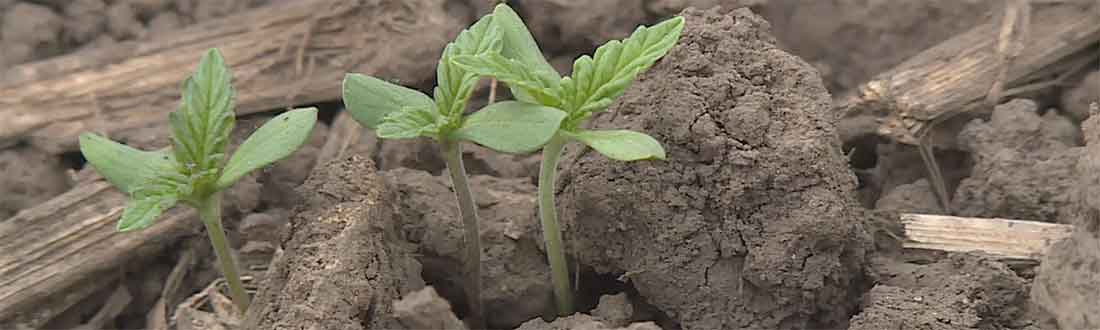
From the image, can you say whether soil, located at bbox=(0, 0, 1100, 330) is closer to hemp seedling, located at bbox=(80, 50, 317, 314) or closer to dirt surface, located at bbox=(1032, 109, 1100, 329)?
dirt surface, located at bbox=(1032, 109, 1100, 329)

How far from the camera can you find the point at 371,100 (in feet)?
7.12

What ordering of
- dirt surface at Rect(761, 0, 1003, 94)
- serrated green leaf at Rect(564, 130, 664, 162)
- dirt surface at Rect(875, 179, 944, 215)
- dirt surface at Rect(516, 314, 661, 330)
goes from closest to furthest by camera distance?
serrated green leaf at Rect(564, 130, 664, 162) → dirt surface at Rect(516, 314, 661, 330) → dirt surface at Rect(875, 179, 944, 215) → dirt surface at Rect(761, 0, 1003, 94)

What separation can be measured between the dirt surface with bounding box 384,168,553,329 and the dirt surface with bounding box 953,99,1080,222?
0.88 m

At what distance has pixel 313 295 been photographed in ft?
6.85

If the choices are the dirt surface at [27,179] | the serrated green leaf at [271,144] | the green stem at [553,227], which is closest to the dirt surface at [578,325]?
the green stem at [553,227]

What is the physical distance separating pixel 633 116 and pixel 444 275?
50 cm

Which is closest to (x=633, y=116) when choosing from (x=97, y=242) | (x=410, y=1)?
(x=410, y=1)

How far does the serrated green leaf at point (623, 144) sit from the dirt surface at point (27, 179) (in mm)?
1376

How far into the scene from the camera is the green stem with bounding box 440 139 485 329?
2.22 meters

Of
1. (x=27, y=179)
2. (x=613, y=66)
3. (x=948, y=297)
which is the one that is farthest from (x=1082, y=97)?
(x=27, y=179)

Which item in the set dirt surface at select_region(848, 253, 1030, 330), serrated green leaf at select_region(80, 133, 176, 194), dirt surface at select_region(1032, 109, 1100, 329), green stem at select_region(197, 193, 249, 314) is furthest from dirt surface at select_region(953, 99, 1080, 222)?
serrated green leaf at select_region(80, 133, 176, 194)

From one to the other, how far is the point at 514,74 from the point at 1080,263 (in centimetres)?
94

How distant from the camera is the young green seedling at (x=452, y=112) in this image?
2.05 m

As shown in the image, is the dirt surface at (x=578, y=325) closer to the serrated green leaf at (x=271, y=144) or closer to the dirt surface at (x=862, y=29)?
the serrated green leaf at (x=271, y=144)
